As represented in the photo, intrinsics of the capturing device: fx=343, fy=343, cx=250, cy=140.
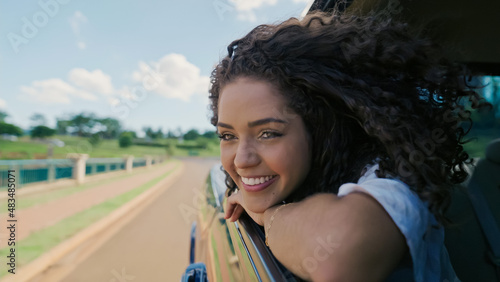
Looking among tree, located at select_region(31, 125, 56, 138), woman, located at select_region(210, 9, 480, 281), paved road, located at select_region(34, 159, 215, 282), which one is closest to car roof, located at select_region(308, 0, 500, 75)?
woman, located at select_region(210, 9, 480, 281)

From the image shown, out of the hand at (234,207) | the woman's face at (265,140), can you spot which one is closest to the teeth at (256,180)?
the woman's face at (265,140)

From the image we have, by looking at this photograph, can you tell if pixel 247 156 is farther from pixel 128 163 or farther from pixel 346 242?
pixel 128 163

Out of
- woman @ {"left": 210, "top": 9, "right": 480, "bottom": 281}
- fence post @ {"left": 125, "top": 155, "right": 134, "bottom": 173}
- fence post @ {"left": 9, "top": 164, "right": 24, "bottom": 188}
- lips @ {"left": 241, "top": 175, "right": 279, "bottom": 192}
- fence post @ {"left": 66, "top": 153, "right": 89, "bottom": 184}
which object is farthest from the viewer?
fence post @ {"left": 125, "top": 155, "right": 134, "bottom": 173}

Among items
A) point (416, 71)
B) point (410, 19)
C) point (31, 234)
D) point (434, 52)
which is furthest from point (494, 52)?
point (31, 234)

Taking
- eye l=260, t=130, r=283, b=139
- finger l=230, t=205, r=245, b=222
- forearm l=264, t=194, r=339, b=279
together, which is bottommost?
finger l=230, t=205, r=245, b=222

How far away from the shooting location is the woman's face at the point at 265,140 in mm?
1280

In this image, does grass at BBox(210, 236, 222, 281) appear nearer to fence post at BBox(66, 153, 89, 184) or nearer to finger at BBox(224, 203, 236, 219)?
finger at BBox(224, 203, 236, 219)

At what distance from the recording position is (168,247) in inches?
244

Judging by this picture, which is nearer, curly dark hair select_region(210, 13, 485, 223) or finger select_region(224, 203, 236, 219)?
curly dark hair select_region(210, 13, 485, 223)

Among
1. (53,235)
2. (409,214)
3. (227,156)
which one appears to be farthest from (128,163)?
(409,214)

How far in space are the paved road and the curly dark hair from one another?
257 cm

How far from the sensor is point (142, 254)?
580 cm

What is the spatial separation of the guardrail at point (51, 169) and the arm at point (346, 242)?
10381 mm

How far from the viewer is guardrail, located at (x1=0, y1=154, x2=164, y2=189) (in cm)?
1121
